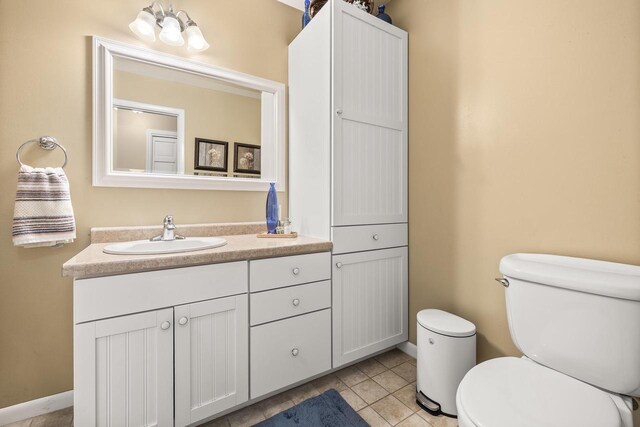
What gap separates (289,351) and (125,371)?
69 cm

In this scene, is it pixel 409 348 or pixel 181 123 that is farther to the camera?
pixel 409 348

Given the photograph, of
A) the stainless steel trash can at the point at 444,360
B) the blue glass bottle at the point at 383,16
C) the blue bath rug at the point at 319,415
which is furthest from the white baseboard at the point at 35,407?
the blue glass bottle at the point at 383,16

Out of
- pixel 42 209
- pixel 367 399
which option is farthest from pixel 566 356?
pixel 42 209

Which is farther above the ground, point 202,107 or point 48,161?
point 202,107

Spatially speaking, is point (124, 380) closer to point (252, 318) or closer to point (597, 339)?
point (252, 318)

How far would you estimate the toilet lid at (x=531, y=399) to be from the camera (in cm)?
76

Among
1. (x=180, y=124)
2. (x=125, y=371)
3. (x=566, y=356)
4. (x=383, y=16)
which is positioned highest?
(x=383, y=16)

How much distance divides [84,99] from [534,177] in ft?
7.19

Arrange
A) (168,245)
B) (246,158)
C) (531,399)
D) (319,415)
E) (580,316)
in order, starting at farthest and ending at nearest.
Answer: (246,158), (168,245), (319,415), (580,316), (531,399)

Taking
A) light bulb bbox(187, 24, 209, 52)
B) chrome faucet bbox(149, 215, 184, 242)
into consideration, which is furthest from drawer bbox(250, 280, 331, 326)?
light bulb bbox(187, 24, 209, 52)

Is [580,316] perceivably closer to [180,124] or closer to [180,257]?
[180,257]

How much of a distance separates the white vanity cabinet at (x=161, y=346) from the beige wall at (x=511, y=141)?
46.6 inches

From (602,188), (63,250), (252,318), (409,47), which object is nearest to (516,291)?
(602,188)

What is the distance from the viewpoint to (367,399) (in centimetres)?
149
